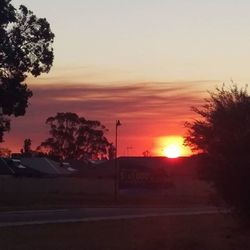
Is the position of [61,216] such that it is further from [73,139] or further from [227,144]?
[73,139]

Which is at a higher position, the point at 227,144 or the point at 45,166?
the point at 45,166

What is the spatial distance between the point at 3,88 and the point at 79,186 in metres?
30.5

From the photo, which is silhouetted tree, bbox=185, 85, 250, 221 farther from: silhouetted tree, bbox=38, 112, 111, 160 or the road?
silhouetted tree, bbox=38, 112, 111, 160

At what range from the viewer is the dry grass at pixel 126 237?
20.0 meters

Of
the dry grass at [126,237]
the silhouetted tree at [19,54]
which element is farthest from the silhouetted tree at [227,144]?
the silhouetted tree at [19,54]

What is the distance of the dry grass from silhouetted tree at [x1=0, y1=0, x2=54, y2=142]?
54.4 ft

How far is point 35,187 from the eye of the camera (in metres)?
70.6

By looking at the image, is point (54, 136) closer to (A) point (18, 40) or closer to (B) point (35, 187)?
(B) point (35, 187)

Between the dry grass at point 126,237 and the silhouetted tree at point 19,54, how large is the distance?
54.4 feet

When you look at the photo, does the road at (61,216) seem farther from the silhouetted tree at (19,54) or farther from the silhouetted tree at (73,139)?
the silhouetted tree at (73,139)

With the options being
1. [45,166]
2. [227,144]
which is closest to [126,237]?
[227,144]

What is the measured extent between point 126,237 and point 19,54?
80.5ft

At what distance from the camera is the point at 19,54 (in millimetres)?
45344

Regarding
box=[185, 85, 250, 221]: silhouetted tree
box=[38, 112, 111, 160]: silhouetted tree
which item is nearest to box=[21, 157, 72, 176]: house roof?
box=[38, 112, 111, 160]: silhouetted tree
